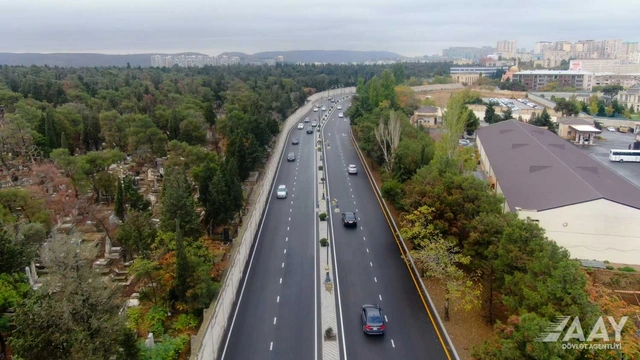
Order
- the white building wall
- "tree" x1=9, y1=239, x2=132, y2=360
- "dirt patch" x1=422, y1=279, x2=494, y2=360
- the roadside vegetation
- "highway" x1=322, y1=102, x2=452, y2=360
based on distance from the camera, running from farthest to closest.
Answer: the white building wall → "highway" x1=322, y1=102, x2=452, y2=360 → "dirt patch" x1=422, y1=279, x2=494, y2=360 → "tree" x1=9, y1=239, x2=132, y2=360 → the roadside vegetation

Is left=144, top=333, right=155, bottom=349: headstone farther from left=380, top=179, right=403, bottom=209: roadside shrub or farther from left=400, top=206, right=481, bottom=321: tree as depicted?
left=380, top=179, right=403, bottom=209: roadside shrub

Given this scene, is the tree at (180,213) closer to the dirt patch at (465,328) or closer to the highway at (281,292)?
the highway at (281,292)

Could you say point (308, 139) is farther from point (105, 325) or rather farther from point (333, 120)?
point (105, 325)

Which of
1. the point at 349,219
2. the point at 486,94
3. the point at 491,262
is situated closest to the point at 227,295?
the point at 491,262

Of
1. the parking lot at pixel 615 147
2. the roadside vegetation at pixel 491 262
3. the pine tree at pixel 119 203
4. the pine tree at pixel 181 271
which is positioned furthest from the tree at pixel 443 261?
the parking lot at pixel 615 147

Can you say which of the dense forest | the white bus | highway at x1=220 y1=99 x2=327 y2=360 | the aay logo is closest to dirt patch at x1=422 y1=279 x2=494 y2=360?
the aay logo

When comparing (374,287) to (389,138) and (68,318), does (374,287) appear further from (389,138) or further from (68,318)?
(389,138)

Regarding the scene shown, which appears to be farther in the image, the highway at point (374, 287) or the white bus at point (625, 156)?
the white bus at point (625, 156)
